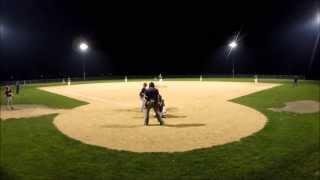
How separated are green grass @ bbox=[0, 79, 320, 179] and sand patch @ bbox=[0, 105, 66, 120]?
7.34m

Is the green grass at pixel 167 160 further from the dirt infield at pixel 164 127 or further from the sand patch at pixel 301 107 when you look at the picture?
the sand patch at pixel 301 107

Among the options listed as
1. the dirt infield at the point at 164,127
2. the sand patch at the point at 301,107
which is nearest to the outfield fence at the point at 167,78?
the sand patch at the point at 301,107

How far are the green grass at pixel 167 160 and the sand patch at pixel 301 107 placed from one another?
27.5ft

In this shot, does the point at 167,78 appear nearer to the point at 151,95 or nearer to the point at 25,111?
the point at 25,111

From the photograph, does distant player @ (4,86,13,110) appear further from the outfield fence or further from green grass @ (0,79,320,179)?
the outfield fence

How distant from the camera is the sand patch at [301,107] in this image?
84.1 feet

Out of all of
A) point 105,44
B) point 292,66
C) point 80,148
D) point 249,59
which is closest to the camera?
point 80,148

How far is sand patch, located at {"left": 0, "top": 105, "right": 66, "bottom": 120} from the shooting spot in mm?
24837

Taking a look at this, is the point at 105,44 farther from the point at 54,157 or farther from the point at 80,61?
the point at 54,157

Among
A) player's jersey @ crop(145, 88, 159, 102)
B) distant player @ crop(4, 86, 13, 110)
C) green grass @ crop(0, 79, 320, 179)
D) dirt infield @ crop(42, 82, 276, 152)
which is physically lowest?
green grass @ crop(0, 79, 320, 179)

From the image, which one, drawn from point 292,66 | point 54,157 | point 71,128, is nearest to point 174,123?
point 71,128

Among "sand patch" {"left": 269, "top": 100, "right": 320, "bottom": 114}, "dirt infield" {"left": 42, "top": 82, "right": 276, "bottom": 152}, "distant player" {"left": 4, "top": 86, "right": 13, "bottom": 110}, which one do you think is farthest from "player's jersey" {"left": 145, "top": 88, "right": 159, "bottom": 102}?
"distant player" {"left": 4, "top": 86, "right": 13, "bottom": 110}

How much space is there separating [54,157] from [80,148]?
4.39 feet

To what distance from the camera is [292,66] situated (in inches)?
3150
